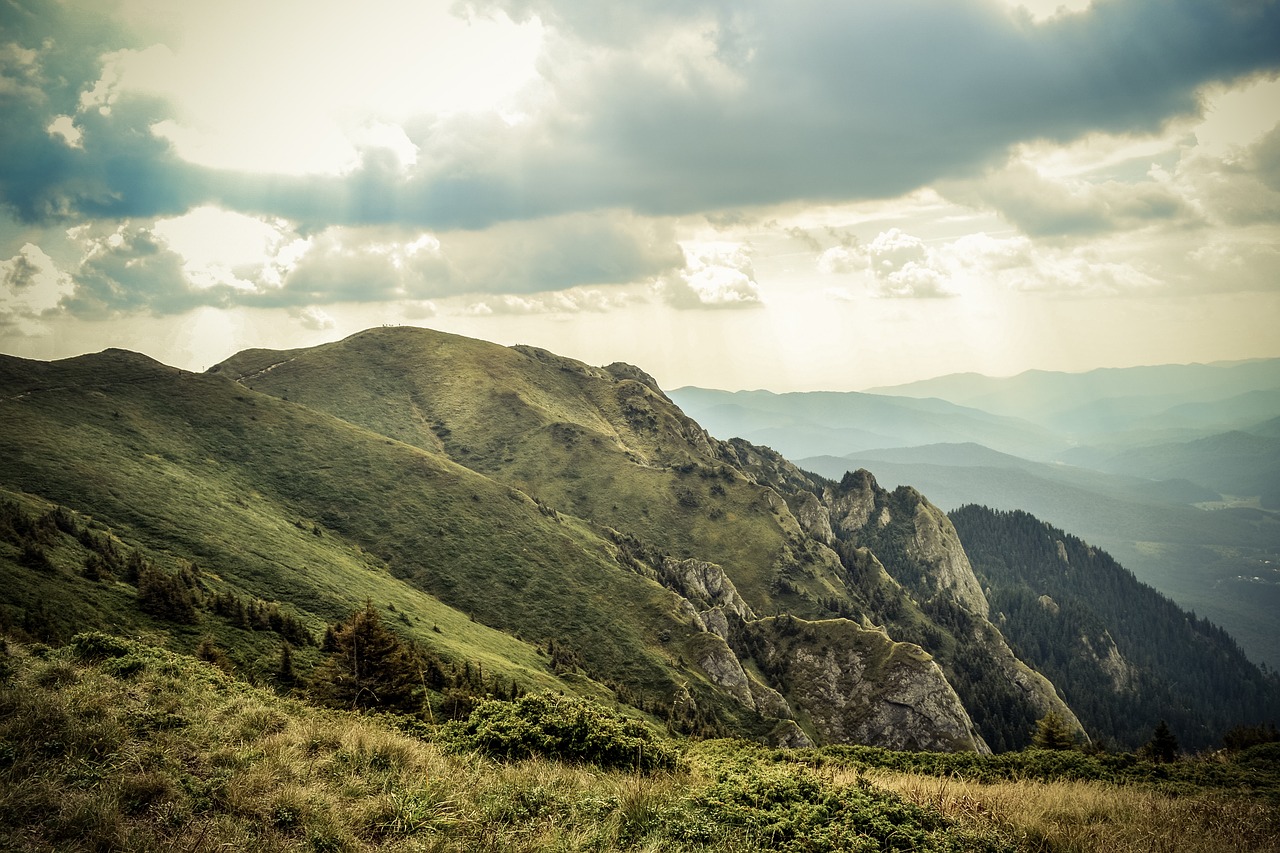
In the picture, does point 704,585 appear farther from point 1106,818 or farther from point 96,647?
point 1106,818

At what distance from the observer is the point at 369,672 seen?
81.6 feet

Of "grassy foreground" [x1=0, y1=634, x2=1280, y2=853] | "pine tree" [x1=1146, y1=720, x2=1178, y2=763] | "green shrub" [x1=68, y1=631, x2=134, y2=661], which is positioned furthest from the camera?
"pine tree" [x1=1146, y1=720, x2=1178, y2=763]

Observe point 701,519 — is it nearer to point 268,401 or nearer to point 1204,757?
point 268,401

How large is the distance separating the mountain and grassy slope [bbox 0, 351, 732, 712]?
0.46 m

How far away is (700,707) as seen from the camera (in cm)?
8375

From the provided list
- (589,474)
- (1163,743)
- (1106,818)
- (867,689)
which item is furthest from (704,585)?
(1106,818)

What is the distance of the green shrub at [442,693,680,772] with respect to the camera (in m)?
14.5

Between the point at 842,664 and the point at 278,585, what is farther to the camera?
the point at 842,664

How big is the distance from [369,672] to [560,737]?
13.8 m

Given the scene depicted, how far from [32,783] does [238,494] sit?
87163mm

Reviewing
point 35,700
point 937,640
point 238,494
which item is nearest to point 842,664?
point 937,640

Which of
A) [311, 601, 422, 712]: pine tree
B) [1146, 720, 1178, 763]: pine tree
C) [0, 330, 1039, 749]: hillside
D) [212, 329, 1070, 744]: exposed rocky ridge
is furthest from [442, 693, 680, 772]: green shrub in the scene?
[212, 329, 1070, 744]: exposed rocky ridge

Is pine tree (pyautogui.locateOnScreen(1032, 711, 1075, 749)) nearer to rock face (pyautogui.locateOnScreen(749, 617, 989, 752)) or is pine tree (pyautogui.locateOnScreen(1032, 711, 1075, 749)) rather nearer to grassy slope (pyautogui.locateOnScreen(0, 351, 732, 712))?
grassy slope (pyautogui.locateOnScreen(0, 351, 732, 712))

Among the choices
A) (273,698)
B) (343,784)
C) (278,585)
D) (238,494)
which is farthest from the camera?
(238,494)
